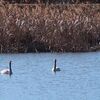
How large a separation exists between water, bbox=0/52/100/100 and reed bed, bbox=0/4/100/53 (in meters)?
0.81

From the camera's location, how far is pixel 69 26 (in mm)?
37312

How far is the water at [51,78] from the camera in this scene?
83.7ft

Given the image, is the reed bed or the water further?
the reed bed

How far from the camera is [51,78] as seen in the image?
2941 cm

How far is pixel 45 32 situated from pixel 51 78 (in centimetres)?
790

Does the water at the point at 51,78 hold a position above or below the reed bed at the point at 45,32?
below

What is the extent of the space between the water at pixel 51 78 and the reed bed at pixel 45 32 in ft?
2.66

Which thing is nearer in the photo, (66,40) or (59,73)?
(59,73)

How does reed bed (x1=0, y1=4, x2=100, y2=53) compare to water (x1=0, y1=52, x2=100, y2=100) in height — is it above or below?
above

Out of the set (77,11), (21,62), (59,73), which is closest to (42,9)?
(77,11)

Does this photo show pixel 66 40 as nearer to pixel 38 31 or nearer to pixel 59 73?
pixel 38 31

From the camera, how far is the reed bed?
36875 mm

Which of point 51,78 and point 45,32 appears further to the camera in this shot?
point 45,32

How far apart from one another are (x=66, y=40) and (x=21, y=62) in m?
3.79
